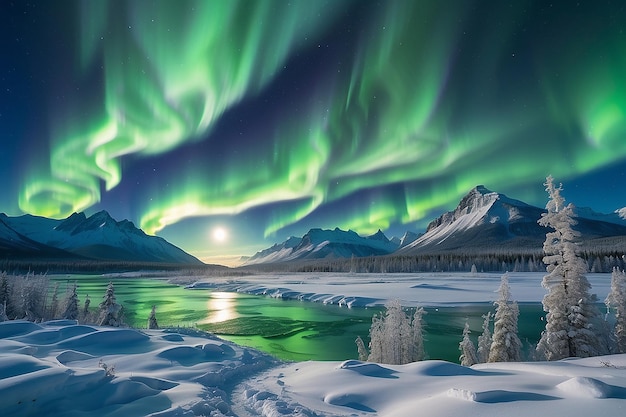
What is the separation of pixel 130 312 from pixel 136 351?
153ft

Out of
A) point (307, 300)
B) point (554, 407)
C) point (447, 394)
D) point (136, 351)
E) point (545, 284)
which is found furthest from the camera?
point (307, 300)

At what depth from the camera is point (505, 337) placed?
A: 25.2m

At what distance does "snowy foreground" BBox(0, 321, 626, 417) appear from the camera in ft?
29.0

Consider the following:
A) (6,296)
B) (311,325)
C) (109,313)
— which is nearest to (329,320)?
(311,325)

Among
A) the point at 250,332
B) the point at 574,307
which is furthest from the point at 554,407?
the point at 250,332

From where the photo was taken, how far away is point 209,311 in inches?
2434

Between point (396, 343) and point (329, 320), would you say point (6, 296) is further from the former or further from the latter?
point (396, 343)

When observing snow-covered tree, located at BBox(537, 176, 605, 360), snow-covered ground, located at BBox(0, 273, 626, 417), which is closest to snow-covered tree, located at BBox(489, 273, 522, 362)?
snow-covered tree, located at BBox(537, 176, 605, 360)

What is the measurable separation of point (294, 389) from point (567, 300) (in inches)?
835

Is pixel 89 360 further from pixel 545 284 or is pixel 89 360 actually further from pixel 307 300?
pixel 307 300

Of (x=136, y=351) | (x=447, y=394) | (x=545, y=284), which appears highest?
(x=545, y=284)

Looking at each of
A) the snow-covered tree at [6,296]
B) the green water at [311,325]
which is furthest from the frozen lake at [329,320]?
the snow-covered tree at [6,296]

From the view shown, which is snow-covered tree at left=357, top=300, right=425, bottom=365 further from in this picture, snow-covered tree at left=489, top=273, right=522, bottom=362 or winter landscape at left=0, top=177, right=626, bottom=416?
snow-covered tree at left=489, top=273, right=522, bottom=362

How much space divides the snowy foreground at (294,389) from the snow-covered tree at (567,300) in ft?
27.5
